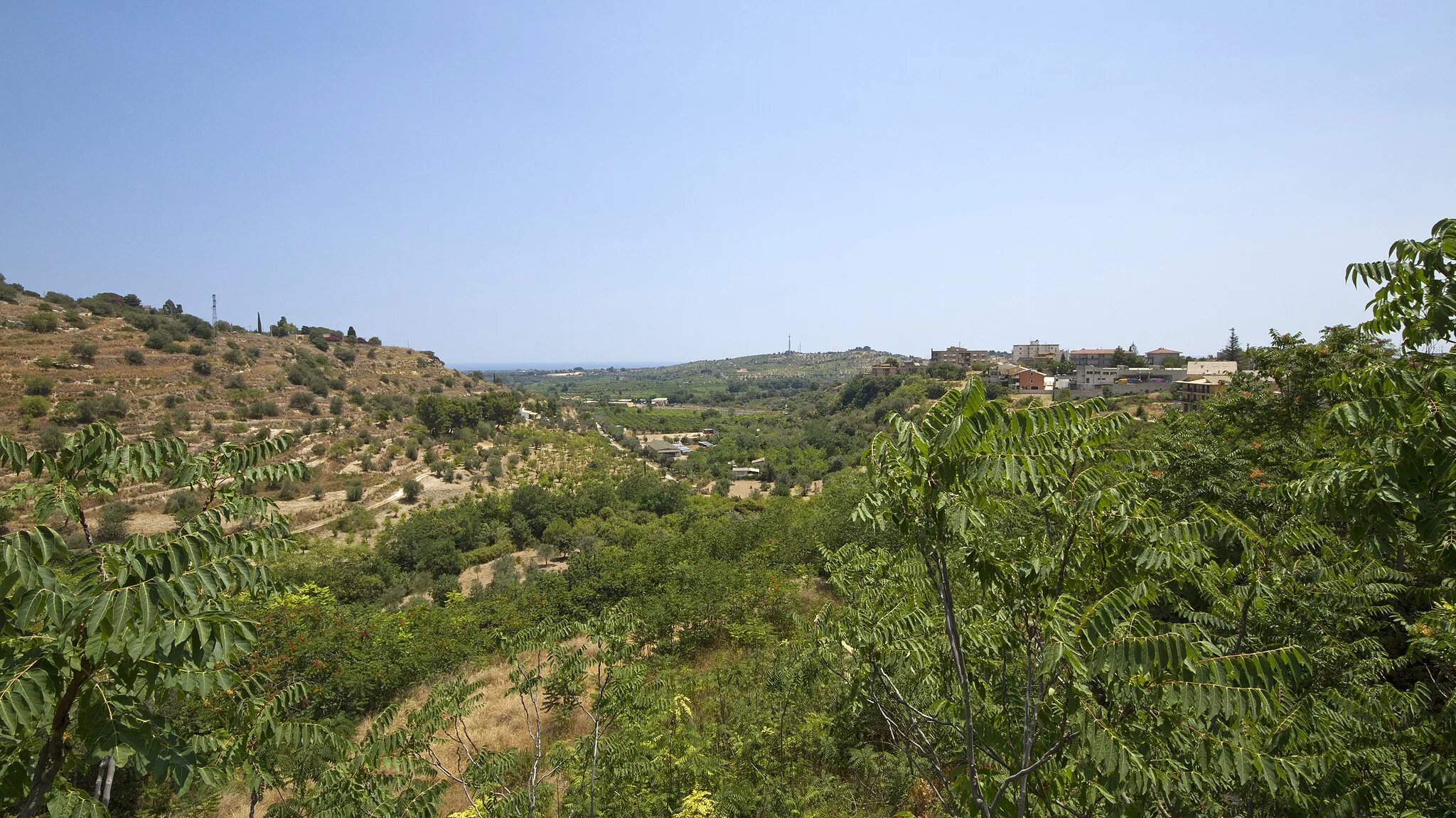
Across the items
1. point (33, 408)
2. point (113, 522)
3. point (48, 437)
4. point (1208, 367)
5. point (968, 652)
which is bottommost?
point (113, 522)

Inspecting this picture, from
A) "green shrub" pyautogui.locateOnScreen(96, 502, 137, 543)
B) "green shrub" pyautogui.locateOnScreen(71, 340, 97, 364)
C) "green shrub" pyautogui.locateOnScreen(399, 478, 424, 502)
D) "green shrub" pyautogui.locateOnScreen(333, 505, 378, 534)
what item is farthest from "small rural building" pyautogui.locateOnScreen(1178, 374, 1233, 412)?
"green shrub" pyautogui.locateOnScreen(71, 340, 97, 364)

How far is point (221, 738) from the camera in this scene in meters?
5.10

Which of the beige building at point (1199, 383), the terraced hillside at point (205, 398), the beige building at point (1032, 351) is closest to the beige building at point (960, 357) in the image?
the beige building at point (1032, 351)

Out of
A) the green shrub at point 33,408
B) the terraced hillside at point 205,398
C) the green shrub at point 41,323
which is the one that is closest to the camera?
the green shrub at point 33,408

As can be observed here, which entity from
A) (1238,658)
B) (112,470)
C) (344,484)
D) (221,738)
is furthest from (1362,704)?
(344,484)

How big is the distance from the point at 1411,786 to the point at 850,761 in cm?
594

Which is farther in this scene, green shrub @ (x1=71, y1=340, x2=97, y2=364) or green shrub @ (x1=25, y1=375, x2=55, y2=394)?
green shrub @ (x1=71, y1=340, x2=97, y2=364)

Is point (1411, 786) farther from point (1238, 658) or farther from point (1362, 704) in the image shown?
point (1238, 658)

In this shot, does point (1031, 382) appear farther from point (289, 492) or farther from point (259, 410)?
point (259, 410)

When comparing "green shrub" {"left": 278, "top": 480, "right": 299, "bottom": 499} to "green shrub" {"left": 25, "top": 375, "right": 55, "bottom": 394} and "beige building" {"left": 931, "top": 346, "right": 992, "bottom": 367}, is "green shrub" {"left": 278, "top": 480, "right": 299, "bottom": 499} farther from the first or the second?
"beige building" {"left": 931, "top": 346, "right": 992, "bottom": 367}

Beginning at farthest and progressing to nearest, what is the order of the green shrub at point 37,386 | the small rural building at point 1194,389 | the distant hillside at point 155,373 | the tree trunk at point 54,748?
the small rural building at point 1194,389
the distant hillside at point 155,373
the green shrub at point 37,386
the tree trunk at point 54,748

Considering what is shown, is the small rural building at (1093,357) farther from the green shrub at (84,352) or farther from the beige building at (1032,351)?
the green shrub at (84,352)

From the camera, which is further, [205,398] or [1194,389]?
[1194,389]

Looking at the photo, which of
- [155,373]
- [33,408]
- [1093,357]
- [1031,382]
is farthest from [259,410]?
[1093,357]
